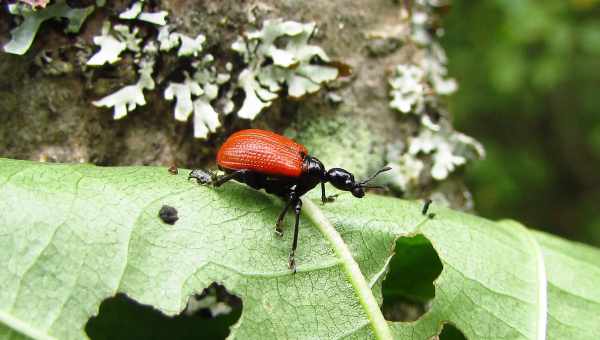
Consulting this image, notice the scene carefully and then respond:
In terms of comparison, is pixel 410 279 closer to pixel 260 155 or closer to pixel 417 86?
pixel 260 155

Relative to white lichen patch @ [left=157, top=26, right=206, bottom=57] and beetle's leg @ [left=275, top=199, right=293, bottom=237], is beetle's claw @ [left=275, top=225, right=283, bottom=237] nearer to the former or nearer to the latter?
beetle's leg @ [left=275, top=199, right=293, bottom=237]

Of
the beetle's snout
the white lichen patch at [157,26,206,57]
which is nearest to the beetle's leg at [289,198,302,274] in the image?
the beetle's snout

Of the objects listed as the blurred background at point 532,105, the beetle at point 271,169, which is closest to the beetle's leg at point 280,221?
the beetle at point 271,169

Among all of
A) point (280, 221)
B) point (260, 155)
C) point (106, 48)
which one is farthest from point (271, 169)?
point (106, 48)

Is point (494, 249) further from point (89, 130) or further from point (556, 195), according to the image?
point (556, 195)

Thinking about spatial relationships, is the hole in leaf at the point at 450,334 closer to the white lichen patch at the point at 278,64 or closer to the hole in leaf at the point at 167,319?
the hole in leaf at the point at 167,319
